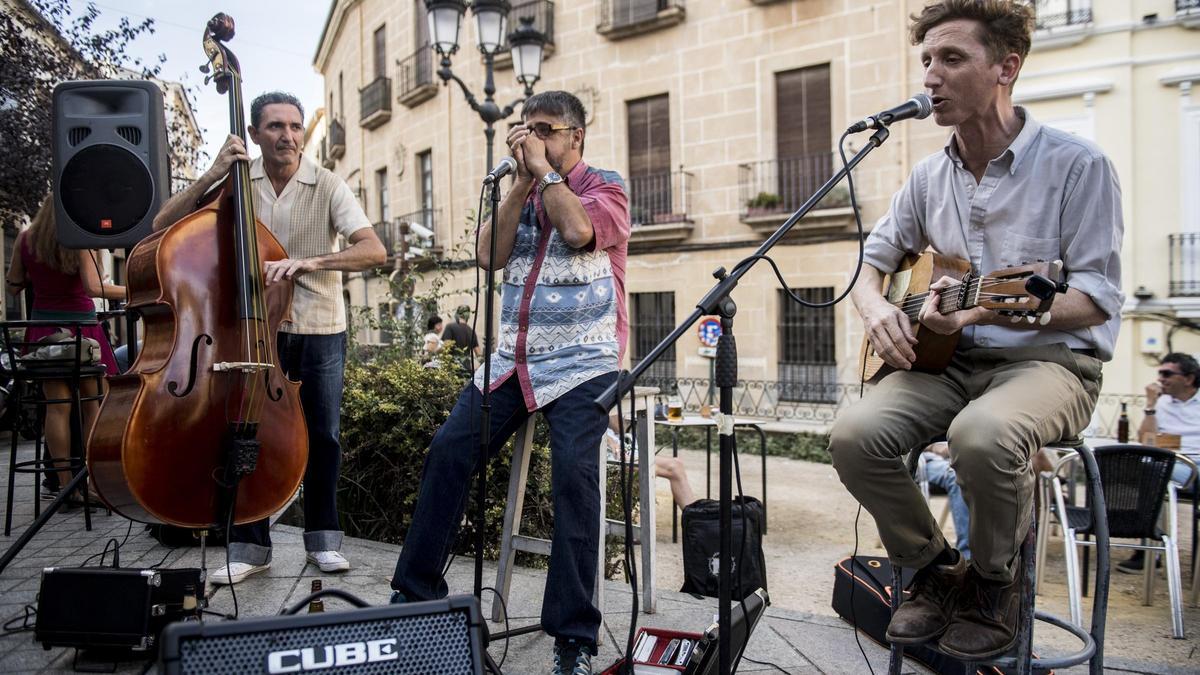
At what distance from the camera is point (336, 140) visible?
82.1 ft

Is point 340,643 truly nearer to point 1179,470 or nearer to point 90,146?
point 90,146

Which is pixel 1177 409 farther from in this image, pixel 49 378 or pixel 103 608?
pixel 49 378

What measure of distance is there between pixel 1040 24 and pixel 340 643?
43.0 feet

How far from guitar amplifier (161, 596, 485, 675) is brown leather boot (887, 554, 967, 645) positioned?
3.79 feet

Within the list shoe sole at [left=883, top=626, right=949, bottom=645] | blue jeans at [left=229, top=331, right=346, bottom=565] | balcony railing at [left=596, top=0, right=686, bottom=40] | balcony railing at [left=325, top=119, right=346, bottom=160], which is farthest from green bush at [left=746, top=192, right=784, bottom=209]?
balcony railing at [left=325, top=119, right=346, bottom=160]

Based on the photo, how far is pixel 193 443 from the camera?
2.68 m

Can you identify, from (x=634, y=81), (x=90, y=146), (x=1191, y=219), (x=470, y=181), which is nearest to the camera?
(x=90, y=146)

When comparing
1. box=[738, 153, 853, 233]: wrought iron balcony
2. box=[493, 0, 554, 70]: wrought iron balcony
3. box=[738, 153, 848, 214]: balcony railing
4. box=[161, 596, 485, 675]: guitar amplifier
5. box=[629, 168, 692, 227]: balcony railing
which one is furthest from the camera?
box=[493, 0, 554, 70]: wrought iron balcony

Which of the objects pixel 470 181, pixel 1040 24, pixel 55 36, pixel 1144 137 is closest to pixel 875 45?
pixel 1040 24

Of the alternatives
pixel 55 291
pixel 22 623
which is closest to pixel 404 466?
pixel 22 623

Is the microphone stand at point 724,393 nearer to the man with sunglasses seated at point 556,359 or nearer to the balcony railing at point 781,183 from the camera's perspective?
the man with sunglasses seated at point 556,359

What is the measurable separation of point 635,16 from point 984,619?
14.1 metres

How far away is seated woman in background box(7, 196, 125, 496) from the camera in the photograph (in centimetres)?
448

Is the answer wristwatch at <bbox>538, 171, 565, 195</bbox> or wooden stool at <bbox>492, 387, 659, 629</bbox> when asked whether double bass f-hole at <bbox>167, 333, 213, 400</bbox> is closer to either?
wooden stool at <bbox>492, 387, 659, 629</bbox>
